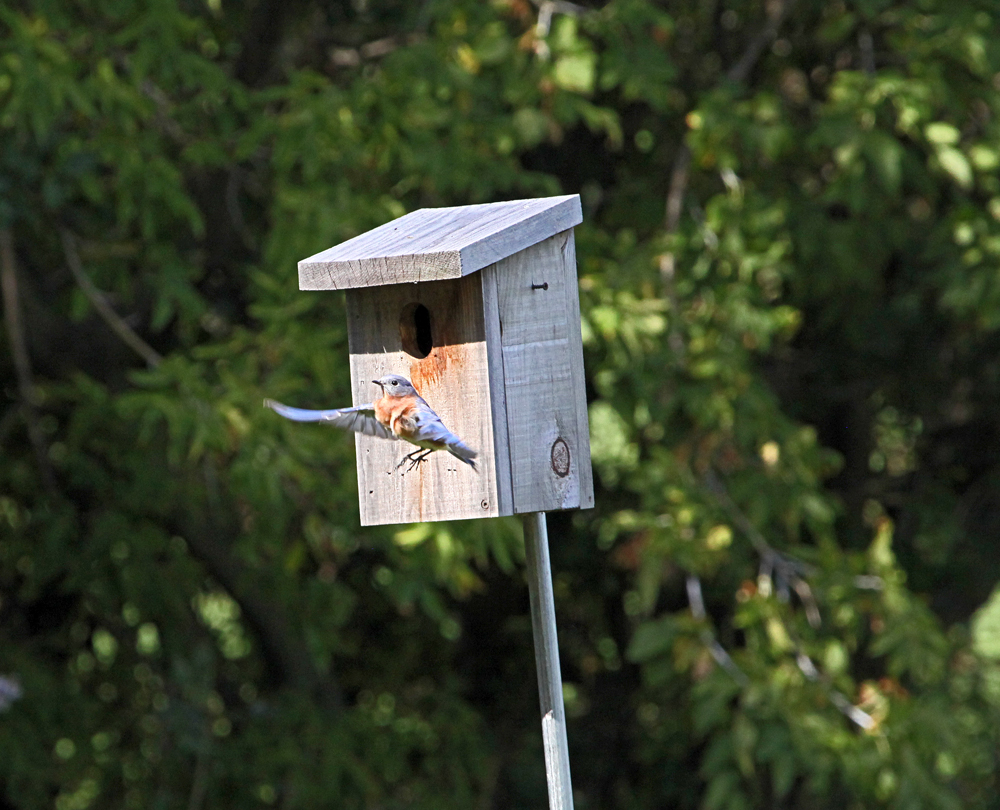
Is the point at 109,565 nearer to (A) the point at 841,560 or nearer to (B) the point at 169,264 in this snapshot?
(B) the point at 169,264

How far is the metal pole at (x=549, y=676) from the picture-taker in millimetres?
1922

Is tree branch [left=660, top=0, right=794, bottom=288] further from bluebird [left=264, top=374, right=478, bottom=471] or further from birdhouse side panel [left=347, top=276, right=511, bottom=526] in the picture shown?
bluebird [left=264, top=374, right=478, bottom=471]

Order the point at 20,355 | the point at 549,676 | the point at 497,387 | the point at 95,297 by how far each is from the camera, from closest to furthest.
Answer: the point at 549,676
the point at 497,387
the point at 95,297
the point at 20,355

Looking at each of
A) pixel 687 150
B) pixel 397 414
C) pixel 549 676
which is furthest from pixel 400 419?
pixel 687 150

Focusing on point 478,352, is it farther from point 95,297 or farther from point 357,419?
point 95,297

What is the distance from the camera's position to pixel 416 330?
83.7 inches

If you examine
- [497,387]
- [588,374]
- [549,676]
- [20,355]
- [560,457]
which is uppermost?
[20,355]

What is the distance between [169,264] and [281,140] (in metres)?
0.47

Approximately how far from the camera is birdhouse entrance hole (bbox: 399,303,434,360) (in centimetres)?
212

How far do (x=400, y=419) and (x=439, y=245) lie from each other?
0.81 feet

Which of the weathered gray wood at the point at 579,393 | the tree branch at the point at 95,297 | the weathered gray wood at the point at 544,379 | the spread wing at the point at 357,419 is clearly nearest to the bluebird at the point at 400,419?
the spread wing at the point at 357,419

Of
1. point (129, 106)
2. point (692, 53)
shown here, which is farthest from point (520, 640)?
point (129, 106)

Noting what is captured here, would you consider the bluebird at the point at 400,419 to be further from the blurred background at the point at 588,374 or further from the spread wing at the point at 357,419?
the blurred background at the point at 588,374

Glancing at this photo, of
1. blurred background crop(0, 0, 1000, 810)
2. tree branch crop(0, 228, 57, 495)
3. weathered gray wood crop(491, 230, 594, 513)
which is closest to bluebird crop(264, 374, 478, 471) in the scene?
weathered gray wood crop(491, 230, 594, 513)
